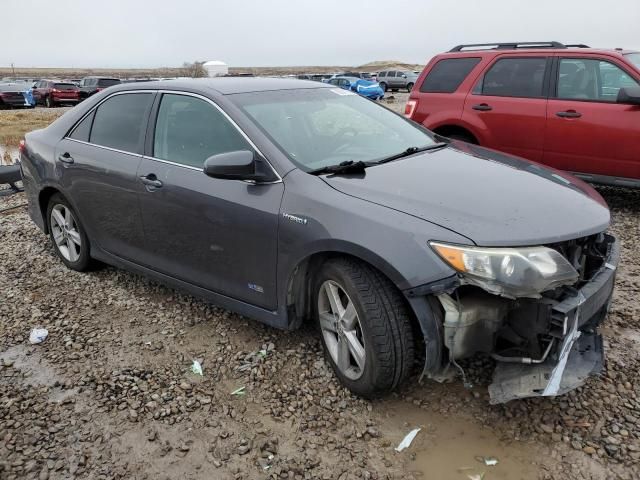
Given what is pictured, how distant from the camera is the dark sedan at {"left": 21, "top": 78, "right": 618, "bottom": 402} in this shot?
2504mm

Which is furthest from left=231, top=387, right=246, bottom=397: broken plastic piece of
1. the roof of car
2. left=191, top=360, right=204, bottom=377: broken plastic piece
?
the roof of car

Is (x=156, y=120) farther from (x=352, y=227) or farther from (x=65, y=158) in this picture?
(x=352, y=227)

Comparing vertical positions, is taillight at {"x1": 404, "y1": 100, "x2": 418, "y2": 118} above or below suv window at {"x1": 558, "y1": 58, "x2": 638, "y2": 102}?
below

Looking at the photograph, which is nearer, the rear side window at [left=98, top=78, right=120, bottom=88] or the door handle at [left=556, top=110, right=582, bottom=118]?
the door handle at [left=556, top=110, right=582, bottom=118]

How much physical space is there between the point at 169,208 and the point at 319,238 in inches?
49.0

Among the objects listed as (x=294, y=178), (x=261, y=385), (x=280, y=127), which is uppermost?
(x=280, y=127)

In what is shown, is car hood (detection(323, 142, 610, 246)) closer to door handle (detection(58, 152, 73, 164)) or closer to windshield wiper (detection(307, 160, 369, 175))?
windshield wiper (detection(307, 160, 369, 175))

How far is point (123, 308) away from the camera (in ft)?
13.6

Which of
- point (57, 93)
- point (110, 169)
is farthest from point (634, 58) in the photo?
point (57, 93)

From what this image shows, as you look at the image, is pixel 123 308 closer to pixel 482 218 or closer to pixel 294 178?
pixel 294 178

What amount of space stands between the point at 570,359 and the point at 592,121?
4.20 metres

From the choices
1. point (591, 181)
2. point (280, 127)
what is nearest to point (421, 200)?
point (280, 127)

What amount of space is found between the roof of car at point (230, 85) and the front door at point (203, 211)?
0.33 ft

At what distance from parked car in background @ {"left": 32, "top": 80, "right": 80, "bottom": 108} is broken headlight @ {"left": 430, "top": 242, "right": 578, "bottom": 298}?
31.2 m
